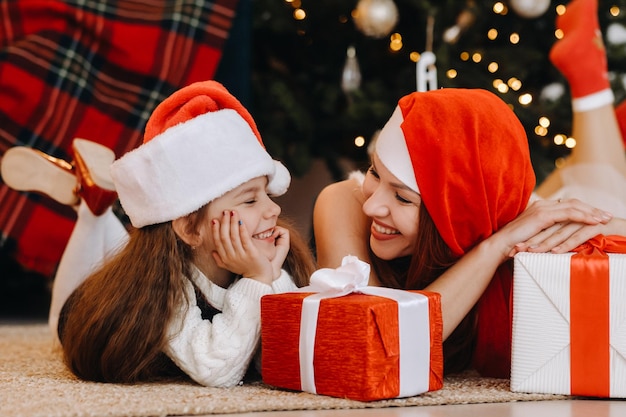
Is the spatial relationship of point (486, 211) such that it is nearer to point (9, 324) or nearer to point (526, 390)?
point (526, 390)

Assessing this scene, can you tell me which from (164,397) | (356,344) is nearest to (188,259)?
(164,397)

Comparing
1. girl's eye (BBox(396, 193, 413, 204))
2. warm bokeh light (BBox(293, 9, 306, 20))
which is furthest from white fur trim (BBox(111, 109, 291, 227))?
warm bokeh light (BBox(293, 9, 306, 20))

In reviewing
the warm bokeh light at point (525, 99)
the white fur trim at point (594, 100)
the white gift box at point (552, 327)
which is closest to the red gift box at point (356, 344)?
the white gift box at point (552, 327)

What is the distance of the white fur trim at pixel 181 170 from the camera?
4.22ft

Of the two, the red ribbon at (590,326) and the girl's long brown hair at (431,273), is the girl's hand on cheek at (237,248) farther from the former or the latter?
the red ribbon at (590,326)

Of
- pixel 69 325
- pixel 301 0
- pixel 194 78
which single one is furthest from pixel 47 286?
pixel 69 325

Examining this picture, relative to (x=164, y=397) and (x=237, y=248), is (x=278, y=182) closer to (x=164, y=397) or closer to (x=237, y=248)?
(x=237, y=248)

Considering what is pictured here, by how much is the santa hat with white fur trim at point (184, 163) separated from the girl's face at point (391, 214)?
0.19 meters

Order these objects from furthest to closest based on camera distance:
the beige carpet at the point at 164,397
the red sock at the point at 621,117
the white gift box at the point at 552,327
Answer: the red sock at the point at 621,117 < the white gift box at the point at 552,327 < the beige carpet at the point at 164,397

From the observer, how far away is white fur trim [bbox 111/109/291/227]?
129cm

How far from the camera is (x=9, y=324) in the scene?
7.59 feet

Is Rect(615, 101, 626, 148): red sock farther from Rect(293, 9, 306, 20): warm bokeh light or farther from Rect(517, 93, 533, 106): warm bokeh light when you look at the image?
Rect(293, 9, 306, 20): warm bokeh light

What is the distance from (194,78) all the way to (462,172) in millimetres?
1164

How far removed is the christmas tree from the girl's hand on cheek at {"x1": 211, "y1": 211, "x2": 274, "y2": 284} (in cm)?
107
